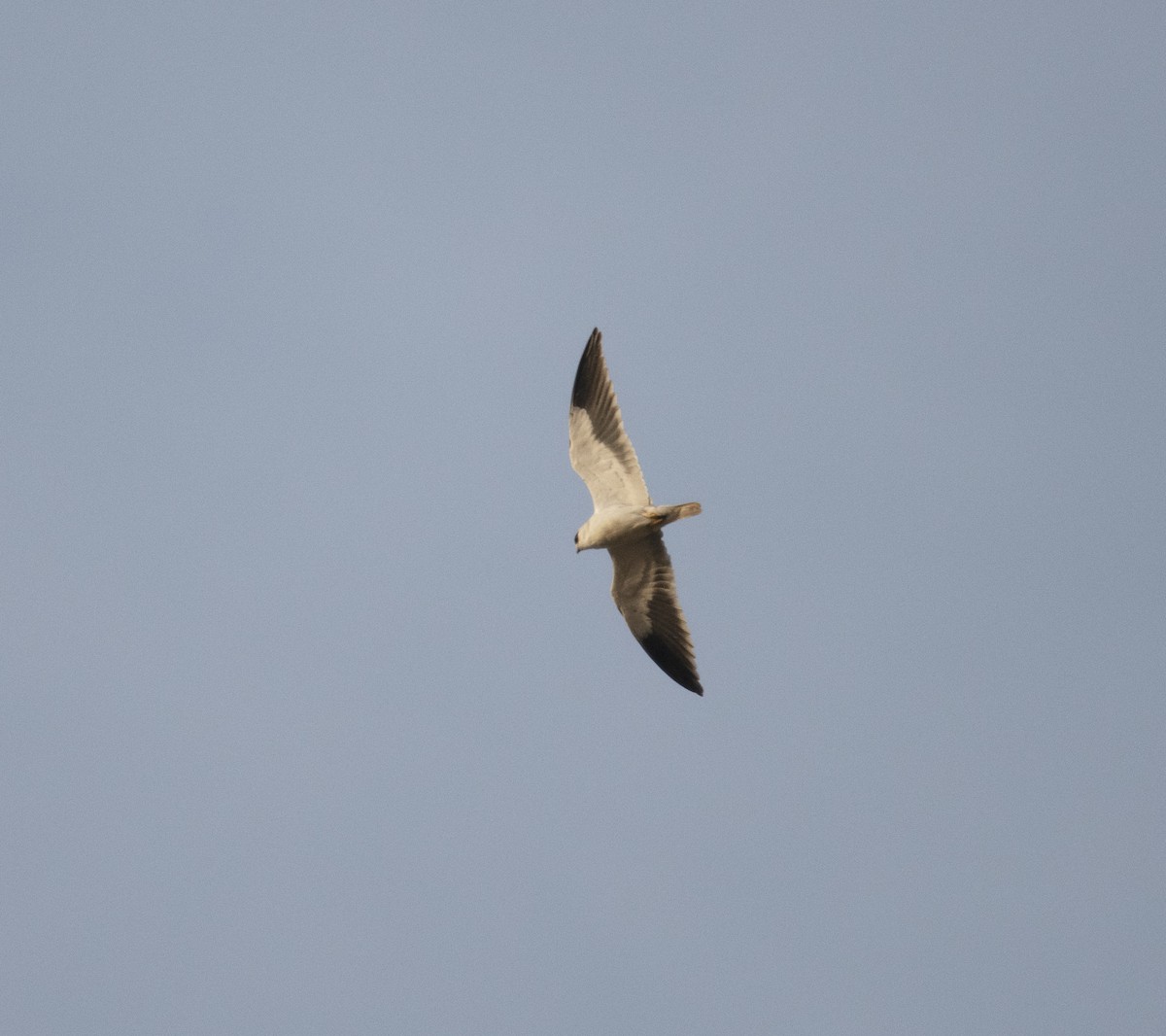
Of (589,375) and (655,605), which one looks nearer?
(589,375)

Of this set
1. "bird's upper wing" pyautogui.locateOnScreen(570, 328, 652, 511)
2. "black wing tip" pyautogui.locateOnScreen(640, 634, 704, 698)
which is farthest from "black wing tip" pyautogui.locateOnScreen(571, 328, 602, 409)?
"black wing tip" pyautogui.locateOnScreen(640, 634, 704, 698)

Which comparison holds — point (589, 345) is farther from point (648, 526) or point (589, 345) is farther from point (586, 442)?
point (648, 526)

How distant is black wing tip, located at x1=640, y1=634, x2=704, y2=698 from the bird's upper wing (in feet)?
7.28

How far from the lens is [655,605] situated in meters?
20.5

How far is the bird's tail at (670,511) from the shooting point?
1930 centimetres

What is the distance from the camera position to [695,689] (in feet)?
66.7

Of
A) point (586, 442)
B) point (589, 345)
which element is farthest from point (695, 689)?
point (589, 345)

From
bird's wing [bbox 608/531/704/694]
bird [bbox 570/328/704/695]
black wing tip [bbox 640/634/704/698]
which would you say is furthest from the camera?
black wing tip [bbox 640/634/704/698]

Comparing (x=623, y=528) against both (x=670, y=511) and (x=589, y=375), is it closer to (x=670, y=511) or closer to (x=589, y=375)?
(x=670, y=511)

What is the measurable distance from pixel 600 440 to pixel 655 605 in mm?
2546

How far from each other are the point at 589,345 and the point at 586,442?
1.38 meters

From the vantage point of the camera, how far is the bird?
64.8 ft

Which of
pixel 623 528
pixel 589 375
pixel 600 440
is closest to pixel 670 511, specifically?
pixel 623 528

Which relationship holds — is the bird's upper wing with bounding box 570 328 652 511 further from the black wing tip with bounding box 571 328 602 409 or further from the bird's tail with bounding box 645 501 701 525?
the bird's tail with bounding box 645 501 701 525
